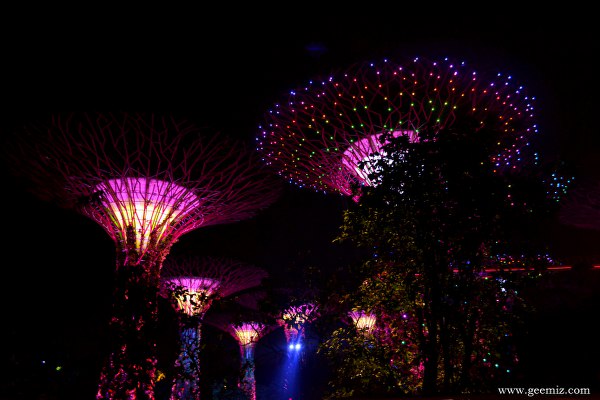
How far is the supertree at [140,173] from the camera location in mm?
10430

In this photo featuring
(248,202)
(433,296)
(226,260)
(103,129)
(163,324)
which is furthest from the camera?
(226,260)

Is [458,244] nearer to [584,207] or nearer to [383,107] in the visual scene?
[383,107]

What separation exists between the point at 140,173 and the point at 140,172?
0.03 meters

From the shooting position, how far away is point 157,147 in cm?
1096

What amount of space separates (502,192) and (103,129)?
8.13m

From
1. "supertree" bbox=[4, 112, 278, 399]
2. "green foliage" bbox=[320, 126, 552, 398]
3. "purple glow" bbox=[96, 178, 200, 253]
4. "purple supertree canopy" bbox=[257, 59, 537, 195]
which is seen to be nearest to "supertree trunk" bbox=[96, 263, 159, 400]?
"green foliage" bbox=[320, 126, 552, 398]

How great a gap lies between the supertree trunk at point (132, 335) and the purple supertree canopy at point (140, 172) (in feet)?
15.3

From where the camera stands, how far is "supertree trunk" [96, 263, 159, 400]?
5.97m

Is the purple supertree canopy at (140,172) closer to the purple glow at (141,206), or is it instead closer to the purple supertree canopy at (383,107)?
the purple glow at (141,206)

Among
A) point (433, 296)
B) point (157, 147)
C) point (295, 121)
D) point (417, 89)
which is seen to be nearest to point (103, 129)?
point (157, 147)

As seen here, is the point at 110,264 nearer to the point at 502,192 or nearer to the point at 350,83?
the point at 350,83

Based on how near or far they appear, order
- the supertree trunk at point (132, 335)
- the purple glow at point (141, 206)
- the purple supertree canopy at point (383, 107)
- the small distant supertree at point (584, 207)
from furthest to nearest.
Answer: the small distant supertree at point (584, 207) < the purple glow at point (141, 206) < the purple supertree canopy at point (383, 107) < the supertree trunk at point (132, 335)

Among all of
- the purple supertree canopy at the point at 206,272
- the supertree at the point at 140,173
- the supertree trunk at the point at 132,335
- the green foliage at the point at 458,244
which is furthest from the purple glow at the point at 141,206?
the purple supertree canopy at the point at 206,272

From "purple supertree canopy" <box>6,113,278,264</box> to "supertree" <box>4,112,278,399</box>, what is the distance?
22 millimetres
